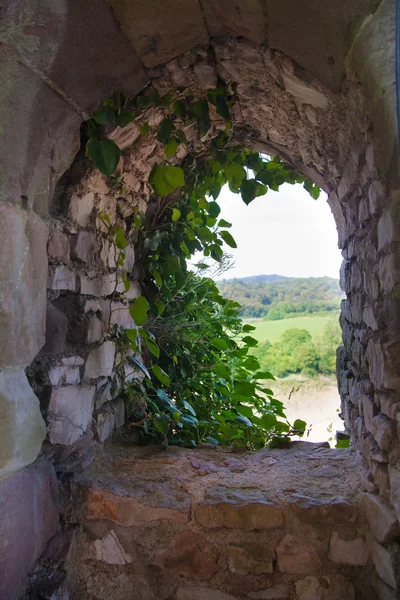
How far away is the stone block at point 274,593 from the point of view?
1.16m

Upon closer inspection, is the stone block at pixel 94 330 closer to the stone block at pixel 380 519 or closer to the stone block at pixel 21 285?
the stone block at pixel 21 285

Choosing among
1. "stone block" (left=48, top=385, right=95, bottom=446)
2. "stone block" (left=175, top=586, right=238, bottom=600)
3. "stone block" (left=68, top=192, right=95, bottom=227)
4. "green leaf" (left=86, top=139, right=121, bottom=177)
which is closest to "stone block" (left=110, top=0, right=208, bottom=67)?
"green leaf" (left=86, top=139, right=121, bottom=177)

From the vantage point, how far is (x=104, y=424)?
59.8 inches

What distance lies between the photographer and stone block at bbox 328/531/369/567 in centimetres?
112

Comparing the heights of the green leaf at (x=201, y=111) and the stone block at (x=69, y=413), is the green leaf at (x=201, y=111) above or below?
above

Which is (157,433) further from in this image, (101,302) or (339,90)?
(339,90)

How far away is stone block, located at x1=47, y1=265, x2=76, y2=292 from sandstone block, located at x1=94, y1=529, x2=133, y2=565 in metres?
0.73

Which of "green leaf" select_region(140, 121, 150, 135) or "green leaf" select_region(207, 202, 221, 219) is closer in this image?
"green leaf" select_region(140, 121, 150, 135)

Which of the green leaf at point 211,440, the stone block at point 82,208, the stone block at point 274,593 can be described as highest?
the stone block at point 82,208

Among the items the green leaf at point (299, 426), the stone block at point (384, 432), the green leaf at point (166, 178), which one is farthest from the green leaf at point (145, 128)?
the green leaf at point (299, 426)

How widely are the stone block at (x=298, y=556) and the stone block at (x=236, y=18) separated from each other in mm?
1334

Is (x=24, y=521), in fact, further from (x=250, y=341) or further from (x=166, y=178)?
(x=250, y=341)

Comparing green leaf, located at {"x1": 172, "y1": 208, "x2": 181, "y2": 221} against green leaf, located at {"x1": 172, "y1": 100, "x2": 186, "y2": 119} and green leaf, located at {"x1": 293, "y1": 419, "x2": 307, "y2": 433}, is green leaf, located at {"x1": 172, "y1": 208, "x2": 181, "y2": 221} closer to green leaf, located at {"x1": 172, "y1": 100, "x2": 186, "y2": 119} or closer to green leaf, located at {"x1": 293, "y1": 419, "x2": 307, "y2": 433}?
green leaf, located at {"x1": 172, "y1": 100, "x2": 186, "y2": 119}

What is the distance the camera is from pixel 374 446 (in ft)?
3.69
